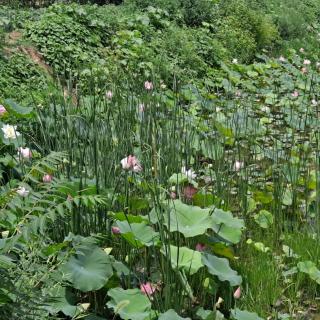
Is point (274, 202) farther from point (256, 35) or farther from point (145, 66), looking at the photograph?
point (256, 35)

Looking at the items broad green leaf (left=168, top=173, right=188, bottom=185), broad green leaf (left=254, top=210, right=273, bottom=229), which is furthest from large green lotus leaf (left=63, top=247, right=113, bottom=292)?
broad green leaf (left=254, top=210, right=273, bottom=229)

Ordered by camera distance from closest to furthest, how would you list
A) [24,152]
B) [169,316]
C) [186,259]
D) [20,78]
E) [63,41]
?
[169,316] → [186,259] → [24,152] → [20,78] → [63,41]

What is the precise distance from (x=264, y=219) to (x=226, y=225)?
21.5 inches

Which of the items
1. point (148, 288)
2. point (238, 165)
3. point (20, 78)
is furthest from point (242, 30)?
point (148, 288)

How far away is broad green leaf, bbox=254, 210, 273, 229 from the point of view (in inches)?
120

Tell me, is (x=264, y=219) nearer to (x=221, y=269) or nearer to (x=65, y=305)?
(x=221, y=269)

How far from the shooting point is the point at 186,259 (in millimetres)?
2318

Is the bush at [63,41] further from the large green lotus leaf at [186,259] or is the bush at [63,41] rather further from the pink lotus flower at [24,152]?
the large green lotus leaf at [186,259]

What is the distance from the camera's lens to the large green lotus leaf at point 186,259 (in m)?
2.26

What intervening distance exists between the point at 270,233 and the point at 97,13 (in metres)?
4.53

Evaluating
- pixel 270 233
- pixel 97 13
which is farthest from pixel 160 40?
pixel 270 233

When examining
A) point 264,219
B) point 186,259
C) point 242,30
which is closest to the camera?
point 186,259

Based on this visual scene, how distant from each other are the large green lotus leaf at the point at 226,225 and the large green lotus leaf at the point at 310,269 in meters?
0.30

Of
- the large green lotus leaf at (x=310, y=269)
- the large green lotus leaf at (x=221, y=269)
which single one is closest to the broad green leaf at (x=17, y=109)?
the large green lotus leaf at (x=221, y=269)
